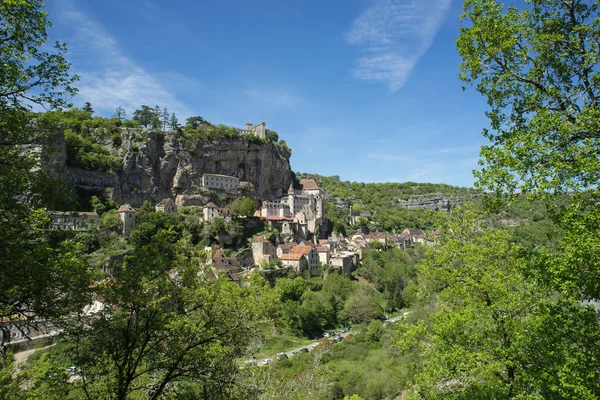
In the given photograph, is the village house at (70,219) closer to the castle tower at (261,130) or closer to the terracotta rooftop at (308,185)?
the castle tower at (261,130)

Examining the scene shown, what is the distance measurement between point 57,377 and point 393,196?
14919cm

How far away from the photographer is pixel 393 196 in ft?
489

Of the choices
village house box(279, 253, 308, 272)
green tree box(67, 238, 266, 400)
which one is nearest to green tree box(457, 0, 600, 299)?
green tree box(67, 238, 266, 400)

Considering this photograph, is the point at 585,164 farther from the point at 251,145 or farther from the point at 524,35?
the point at 251,145

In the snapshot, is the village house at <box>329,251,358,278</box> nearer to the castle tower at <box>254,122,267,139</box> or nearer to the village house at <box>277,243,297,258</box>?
the village house at <box>277,243,297,258</box>

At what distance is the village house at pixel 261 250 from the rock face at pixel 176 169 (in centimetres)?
1507

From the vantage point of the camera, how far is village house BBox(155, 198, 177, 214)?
2235 inches

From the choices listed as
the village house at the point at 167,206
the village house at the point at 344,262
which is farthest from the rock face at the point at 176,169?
the village house at the point at 344,262

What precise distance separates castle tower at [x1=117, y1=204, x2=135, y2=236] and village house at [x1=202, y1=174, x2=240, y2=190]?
55.8 feet

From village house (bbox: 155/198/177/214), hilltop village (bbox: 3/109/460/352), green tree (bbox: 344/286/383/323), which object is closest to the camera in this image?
green tree (bbox: 344/286/383/323)

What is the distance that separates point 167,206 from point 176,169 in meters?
9.01

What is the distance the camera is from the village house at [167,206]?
56.8 meters

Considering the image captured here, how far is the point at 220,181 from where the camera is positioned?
67312mm

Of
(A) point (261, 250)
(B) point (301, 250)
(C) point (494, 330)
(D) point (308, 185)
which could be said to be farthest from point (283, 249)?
(C) point (494, 330)
